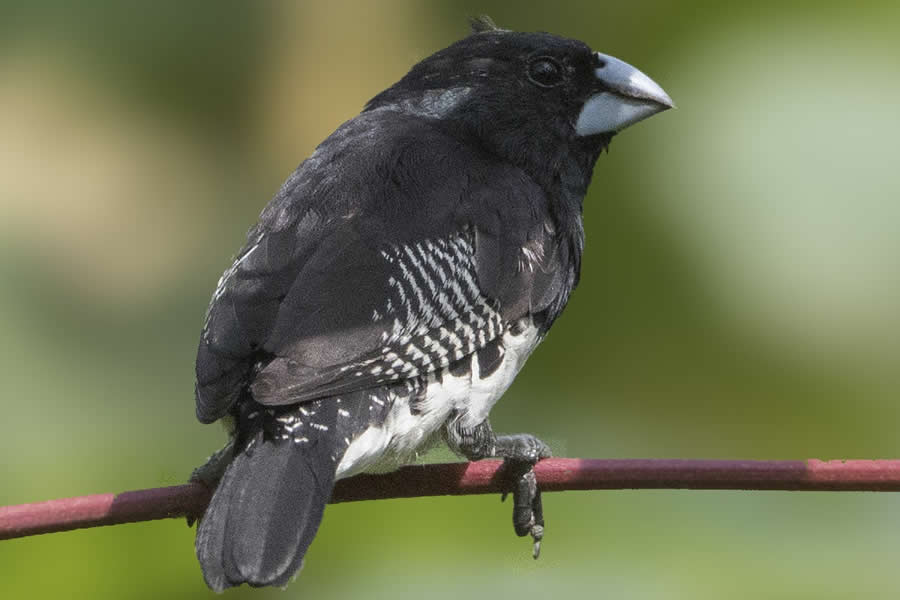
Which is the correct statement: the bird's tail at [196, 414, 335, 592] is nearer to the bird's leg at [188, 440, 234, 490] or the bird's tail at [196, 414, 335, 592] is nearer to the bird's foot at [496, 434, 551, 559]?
the bird's leg at [188, 440, 234, 490]

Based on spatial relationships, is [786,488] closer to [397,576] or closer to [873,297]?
[397,576]

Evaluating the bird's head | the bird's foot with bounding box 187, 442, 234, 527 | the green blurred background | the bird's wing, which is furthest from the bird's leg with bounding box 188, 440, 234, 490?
the bird's head

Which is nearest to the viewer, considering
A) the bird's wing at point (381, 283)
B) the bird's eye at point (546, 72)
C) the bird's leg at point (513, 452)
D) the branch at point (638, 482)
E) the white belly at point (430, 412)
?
the branch at point (638, 482)

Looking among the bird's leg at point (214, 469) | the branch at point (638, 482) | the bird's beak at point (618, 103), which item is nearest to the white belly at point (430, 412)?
the bird's leg at point (214, 469)

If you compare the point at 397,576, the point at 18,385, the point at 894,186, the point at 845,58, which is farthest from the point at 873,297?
the point at 18,385

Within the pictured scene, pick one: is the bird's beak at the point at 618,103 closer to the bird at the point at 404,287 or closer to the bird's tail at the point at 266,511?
the bird at the point at 404,287

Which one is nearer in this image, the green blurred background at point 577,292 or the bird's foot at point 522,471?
the bird's foot at point 522,471
